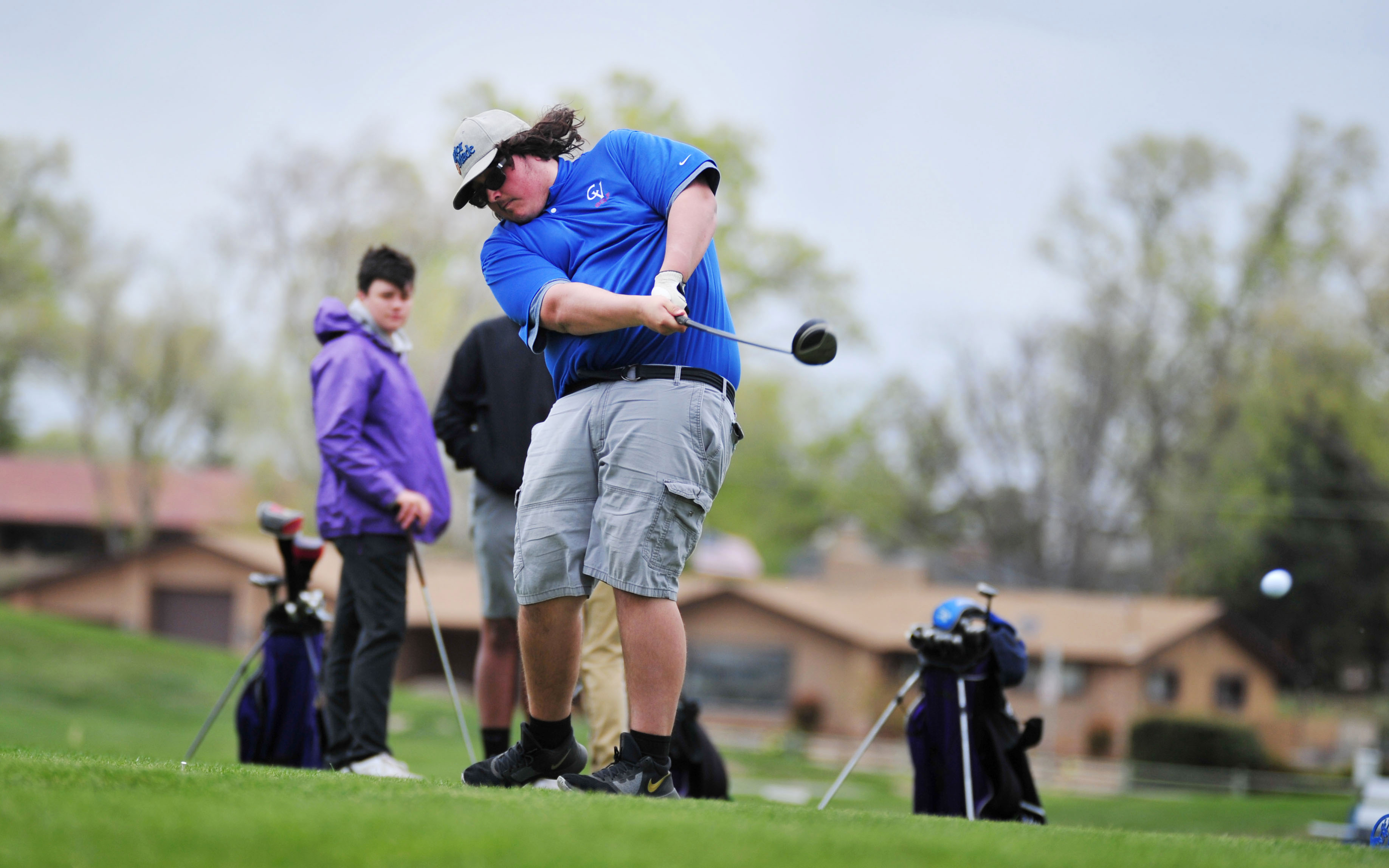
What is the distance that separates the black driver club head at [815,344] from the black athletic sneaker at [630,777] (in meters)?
1.06

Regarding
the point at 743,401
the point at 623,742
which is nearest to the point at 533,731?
the point at 623,742

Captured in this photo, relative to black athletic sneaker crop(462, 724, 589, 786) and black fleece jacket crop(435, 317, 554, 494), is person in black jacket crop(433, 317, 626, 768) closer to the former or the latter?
black fleece jacket crop(435, 317, 554, 494)

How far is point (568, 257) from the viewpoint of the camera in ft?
12.2

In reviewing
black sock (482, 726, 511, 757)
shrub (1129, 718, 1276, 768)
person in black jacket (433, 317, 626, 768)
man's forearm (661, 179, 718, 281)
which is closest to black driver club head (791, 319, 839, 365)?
man's forearm (661, 179, 718, 281)

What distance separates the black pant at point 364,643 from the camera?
484cm

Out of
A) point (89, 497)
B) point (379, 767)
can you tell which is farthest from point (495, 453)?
point (89, 497)

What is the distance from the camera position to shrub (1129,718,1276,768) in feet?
96.1

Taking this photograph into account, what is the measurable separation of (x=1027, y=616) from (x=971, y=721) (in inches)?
1135

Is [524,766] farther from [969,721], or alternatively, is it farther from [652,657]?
[969,721]

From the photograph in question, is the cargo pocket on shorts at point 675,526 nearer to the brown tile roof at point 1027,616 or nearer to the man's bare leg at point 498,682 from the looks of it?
the man's bare leg at point 498,682

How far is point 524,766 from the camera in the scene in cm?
373

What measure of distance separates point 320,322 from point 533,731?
2257mm

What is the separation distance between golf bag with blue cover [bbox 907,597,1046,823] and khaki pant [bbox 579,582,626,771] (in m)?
1.11

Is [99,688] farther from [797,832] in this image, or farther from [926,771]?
[797,832]
